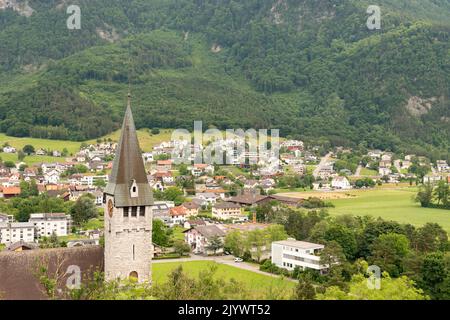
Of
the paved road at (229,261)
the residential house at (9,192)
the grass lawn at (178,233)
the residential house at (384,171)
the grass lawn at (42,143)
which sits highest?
the grass lawn at (42,143)

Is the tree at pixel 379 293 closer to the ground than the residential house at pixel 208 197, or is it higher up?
higher up

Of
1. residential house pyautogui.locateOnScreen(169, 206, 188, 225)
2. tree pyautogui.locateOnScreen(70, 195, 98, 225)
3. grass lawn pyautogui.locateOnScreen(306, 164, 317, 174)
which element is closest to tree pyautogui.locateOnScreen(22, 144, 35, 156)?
tree pyautogui.locateOnScreen(70, 195, 98, 225)

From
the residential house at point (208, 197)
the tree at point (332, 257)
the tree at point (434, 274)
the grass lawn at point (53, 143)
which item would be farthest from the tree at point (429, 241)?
the grass lawn at point (53, 143)

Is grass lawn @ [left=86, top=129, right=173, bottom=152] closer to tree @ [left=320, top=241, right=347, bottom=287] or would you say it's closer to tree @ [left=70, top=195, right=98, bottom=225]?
tree @ [left=70, top=195, right=98, bottom=225]

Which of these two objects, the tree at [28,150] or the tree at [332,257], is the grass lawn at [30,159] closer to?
the tree at [28,150]

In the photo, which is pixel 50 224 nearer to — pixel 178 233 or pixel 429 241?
pixel 178 233

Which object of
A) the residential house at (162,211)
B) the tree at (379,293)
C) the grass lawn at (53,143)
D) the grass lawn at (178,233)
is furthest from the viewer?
the grass lawn at (53,143)

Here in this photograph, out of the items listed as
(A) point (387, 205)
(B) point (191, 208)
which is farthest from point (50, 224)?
(A) point (387, 205)
